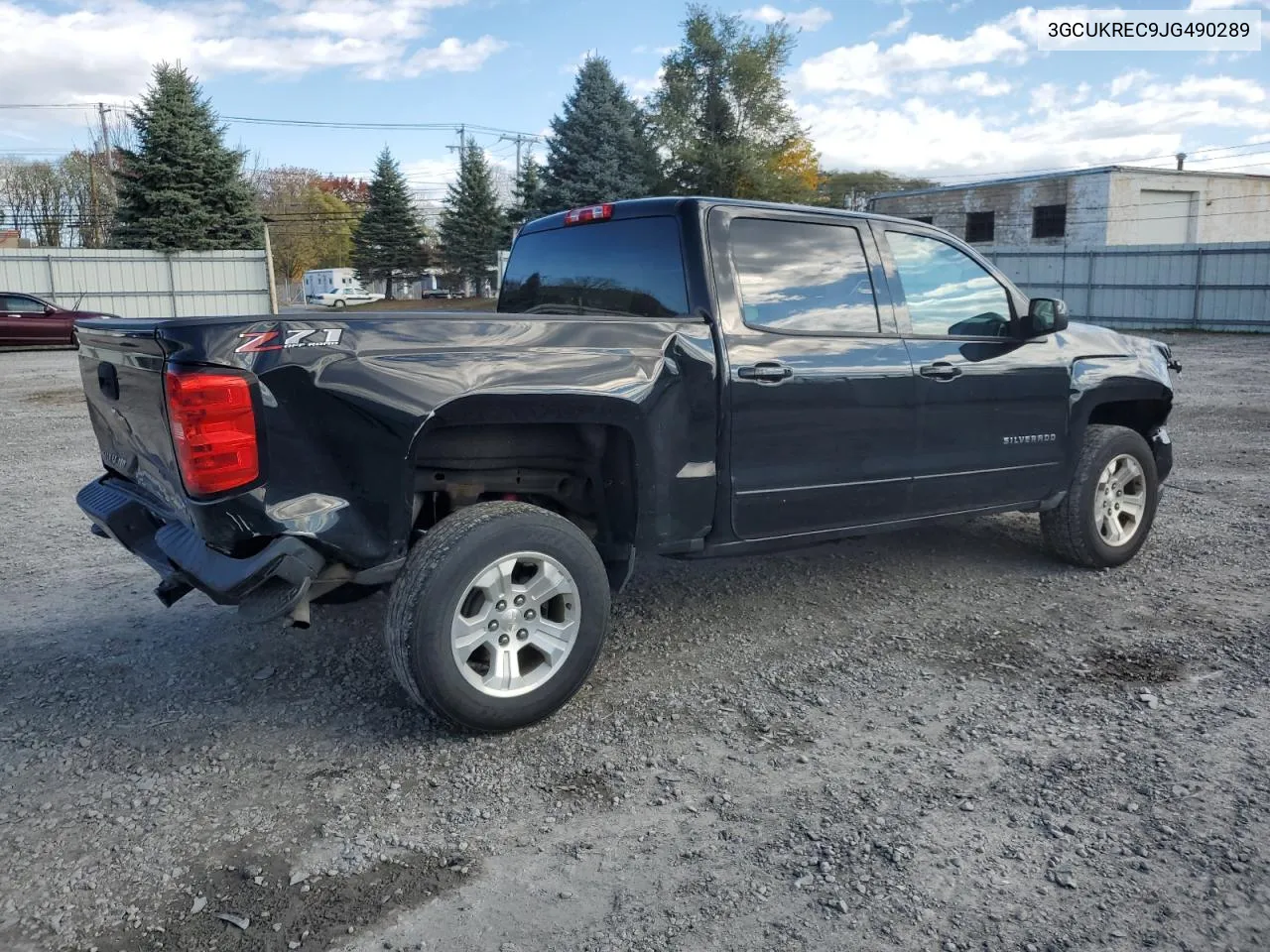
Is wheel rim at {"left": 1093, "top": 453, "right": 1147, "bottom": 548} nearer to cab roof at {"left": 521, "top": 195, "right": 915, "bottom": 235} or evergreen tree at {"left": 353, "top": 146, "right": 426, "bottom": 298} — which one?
cab roof at {"left": 521, "top": 195, "right": 915, "bottom": 235}

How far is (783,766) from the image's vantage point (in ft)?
11.1

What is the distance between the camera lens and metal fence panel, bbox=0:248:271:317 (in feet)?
97.1

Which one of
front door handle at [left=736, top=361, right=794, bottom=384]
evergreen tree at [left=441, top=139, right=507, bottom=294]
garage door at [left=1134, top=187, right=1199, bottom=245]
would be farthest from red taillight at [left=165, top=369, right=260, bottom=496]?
evergreen tree at [left=441, top=139, right=507, bottom=294]

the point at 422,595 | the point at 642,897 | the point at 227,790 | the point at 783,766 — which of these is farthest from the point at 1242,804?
the point at 227,790

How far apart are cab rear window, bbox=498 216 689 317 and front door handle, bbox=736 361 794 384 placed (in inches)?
14.1

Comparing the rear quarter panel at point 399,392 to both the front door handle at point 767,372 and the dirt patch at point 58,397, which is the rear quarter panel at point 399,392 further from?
the dirt patch at point 58,397

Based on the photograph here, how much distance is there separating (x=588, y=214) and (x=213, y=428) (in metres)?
2.16

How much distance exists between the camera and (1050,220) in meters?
40.0

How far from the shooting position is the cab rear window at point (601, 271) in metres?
4.26

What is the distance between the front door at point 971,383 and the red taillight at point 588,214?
1269 mm

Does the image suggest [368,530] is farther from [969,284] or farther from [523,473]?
[969,284]

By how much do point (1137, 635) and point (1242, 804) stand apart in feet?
5.18

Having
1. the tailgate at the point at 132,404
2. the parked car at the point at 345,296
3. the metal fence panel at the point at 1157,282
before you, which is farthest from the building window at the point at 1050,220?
the tailgate at the point at 132,404

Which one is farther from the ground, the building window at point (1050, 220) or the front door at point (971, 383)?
the building window at point (1050, 220)
